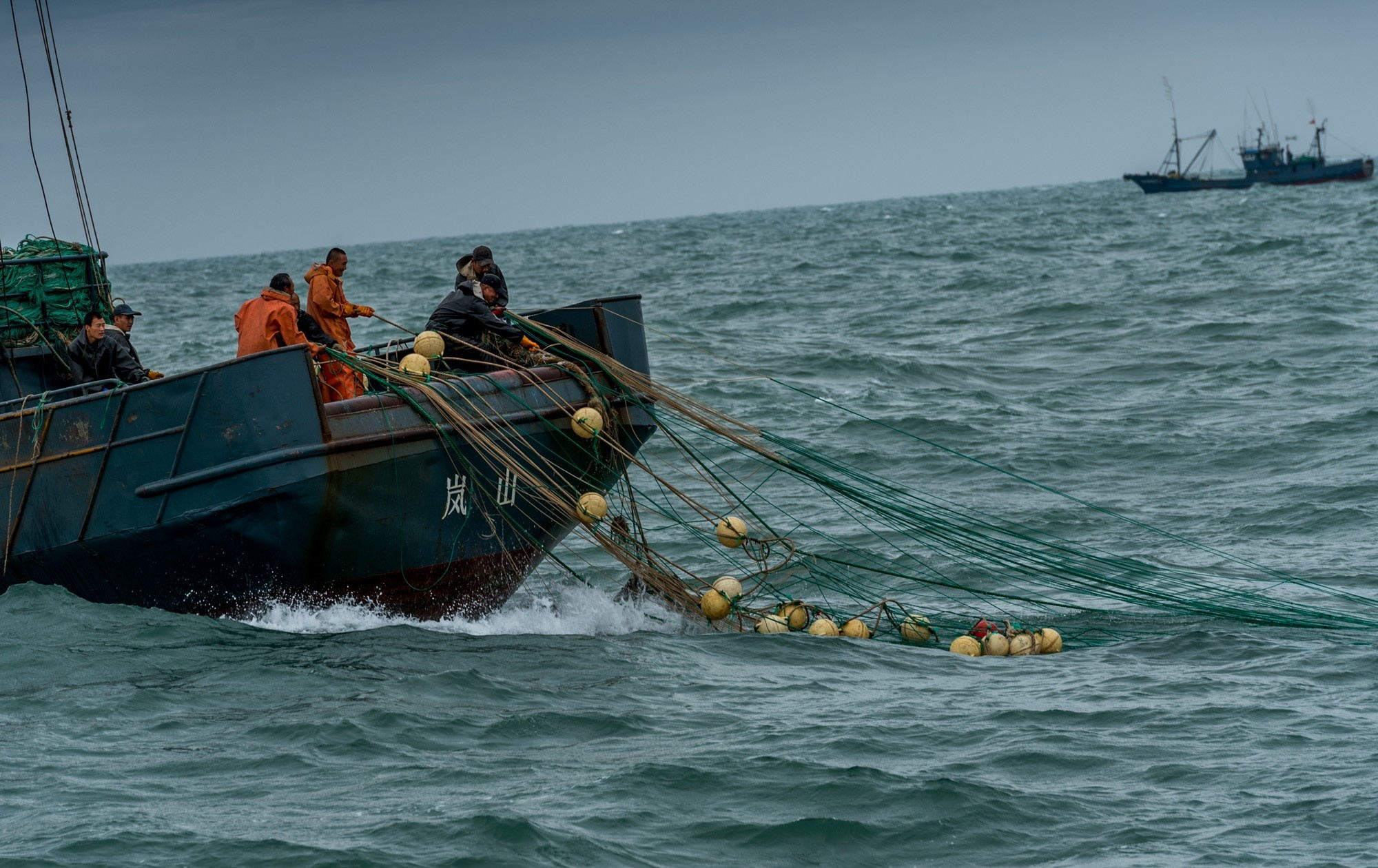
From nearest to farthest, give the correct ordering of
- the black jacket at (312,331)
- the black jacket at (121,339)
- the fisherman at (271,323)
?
the fisherman at (271,323) < the black jacket at (312,331) < the black jacket at (121,339)

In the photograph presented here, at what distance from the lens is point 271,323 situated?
9.03m

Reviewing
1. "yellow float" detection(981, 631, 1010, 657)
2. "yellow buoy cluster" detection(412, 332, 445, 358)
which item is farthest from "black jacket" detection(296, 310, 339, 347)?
"yellow float" detection(981, 631, 1010, 657)

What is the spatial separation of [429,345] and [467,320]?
0.48m

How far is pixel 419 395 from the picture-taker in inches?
353

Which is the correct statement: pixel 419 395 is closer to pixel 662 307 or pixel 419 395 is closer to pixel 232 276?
pixel 662 307

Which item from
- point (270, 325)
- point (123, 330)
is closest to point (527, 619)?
point (270, 325)

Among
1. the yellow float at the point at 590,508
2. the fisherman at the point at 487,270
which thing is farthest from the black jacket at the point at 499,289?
the yellow float at the point at 590,508

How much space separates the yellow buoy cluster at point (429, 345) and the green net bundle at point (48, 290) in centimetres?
328

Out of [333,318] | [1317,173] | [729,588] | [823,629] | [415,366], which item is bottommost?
[1317,173]

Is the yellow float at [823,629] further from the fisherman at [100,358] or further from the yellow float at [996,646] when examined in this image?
the fisherman at [100,358]

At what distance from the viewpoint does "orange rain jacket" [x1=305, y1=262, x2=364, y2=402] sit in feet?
30.9

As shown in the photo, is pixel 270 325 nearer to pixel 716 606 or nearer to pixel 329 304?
pixel 329 304

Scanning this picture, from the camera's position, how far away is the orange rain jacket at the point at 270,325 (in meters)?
9.03

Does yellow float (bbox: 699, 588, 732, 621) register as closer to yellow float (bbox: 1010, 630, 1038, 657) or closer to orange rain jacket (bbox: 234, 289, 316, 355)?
yellow float (bbox: 1010, 630, 1038, 657)
